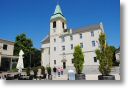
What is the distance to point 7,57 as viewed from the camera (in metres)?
5.90

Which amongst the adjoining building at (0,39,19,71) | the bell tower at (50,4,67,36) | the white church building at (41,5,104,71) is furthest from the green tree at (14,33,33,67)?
the bell tower at (50,4,67,36)

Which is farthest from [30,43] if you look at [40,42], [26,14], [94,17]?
[94,17]

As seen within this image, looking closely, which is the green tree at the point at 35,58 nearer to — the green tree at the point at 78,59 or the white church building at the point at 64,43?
the white church building at the point at 64,43

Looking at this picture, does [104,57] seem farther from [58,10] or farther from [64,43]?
[64,43]

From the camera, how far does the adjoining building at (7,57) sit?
5.67m

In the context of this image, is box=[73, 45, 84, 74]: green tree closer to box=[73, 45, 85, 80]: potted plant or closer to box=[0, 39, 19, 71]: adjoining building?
box=[73, 45, 85, 80]: potted plant

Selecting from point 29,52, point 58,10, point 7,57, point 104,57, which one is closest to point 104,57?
point 104,57

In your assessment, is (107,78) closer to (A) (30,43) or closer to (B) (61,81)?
(B) (61,81)

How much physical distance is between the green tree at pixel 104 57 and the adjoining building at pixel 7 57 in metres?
2.18

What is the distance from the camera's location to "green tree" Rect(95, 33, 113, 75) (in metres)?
5.08

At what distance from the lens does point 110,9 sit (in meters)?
4.81

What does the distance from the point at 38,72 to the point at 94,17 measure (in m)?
1.84

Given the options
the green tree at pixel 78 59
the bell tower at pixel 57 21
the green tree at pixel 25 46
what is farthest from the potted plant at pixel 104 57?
the green tree at pixel 25 46

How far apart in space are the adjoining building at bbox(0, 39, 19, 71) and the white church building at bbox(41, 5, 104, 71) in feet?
2.57
